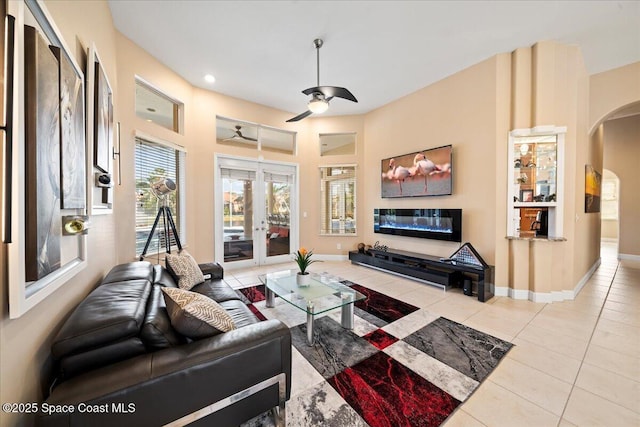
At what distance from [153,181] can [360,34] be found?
3.57 metres

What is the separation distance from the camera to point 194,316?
4.33 feet

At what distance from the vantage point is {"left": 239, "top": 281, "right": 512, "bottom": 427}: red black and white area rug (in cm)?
155

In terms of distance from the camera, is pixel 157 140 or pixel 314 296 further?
pixel 157 140

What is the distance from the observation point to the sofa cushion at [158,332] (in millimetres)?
1209

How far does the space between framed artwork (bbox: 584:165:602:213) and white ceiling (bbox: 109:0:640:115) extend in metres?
1.59

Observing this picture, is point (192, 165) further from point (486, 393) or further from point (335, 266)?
point (486, 393)

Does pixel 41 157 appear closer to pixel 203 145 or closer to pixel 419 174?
pixel 203 145

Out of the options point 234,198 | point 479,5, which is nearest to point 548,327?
point 479,5

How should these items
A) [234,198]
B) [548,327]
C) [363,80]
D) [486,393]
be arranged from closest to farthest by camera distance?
[486,393], [548,327], [363,80], [234,198]

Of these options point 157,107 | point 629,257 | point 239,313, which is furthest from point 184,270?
point 629,257

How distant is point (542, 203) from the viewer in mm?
3361

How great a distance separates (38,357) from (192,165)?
373cm

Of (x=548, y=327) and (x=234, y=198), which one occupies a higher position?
(x=234, y=198)

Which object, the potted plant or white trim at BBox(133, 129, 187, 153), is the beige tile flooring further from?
white trim at BBox(133, 129, 187, 153)
